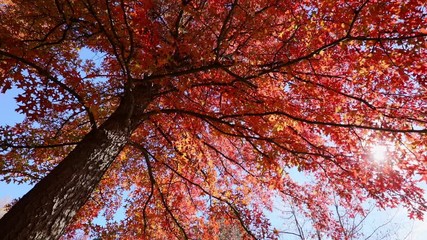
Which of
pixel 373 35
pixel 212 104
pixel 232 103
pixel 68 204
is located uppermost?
pixel 212 104

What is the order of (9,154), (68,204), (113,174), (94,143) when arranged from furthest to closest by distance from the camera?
(113,174) < (9,154) < (94,143) < (68,204)

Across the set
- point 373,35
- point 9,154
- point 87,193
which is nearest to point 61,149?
point 9,154

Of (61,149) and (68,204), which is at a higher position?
(61,149)

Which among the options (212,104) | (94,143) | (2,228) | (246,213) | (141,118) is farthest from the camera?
(212,104)

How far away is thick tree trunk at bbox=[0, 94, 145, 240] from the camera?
3162 millimetres

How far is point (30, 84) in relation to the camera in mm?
4199

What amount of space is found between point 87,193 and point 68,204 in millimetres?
346

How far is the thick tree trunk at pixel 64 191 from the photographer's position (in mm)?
3162

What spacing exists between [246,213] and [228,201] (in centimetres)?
44

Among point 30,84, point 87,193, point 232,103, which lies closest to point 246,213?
point 232,103

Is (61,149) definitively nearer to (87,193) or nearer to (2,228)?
(87,193)

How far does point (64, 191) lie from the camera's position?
11.6 ft

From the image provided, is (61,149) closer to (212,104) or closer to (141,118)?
(141,118)

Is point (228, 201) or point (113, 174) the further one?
point (113, 174)
